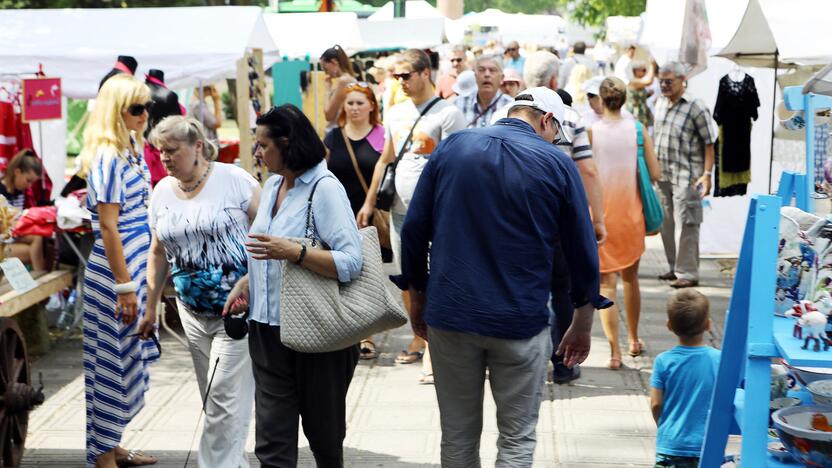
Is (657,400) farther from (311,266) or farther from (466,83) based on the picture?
(466,83)

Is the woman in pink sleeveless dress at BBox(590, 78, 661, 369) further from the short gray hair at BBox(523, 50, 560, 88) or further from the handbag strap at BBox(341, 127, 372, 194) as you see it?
the handbag strap at BBox(341, 127, 372, 194)

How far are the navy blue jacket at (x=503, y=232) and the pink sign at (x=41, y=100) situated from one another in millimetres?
5907

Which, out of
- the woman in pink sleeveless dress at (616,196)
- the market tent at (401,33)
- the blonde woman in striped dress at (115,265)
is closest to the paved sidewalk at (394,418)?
the blonde woman in striped dress at (115,265)

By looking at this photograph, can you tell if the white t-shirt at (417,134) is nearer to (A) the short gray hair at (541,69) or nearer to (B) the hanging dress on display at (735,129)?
(A) the short gray hair at (541,69)

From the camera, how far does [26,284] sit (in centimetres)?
623

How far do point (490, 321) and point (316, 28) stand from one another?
1303 centimetres

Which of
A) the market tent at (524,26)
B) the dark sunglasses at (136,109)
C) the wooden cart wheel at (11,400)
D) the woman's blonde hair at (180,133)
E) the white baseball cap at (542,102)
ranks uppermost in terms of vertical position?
the market tent at (524,26)

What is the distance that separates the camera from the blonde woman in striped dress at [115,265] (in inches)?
208

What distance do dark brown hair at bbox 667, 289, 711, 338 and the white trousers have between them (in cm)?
180


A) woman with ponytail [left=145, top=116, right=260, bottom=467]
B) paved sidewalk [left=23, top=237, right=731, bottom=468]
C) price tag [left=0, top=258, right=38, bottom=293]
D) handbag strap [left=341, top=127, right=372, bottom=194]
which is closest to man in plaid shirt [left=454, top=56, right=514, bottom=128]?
handbag strap [left=341, top=127, right=372, bottom=194]

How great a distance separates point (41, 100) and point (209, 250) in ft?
16.3

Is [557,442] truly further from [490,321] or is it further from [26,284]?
[26,284]

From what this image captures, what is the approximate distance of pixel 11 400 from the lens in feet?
17.8

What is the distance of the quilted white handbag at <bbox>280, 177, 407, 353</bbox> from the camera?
13.9ft
